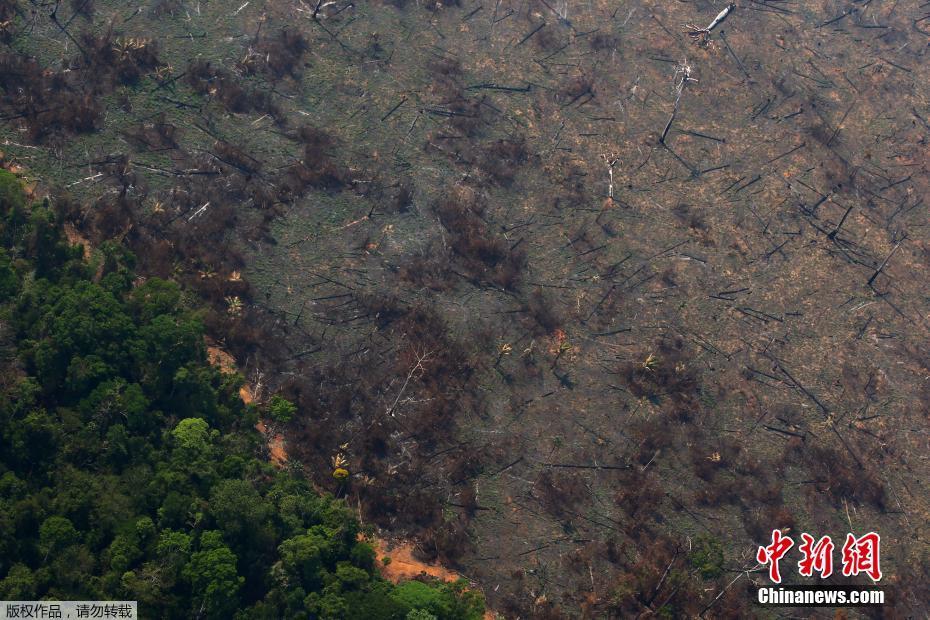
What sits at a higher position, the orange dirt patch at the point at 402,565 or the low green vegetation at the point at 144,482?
the low green vegetation at the point at 144,482

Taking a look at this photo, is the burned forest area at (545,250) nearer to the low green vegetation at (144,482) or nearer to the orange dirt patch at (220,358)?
the orange dirt patch at (220,358)

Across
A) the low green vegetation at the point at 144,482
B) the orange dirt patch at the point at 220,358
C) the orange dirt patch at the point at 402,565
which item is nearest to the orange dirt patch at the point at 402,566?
the orange dirt patch at the point at 402,565

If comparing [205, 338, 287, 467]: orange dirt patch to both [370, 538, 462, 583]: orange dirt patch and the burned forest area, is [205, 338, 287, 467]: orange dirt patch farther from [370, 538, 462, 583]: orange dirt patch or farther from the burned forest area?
[370, 538, 462, 583]: orange dirt patch

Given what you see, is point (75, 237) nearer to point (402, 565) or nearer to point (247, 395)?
point (247, 395)

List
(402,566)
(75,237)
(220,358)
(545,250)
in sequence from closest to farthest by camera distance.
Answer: (402,566), (220,358), (75,237), (545,250)

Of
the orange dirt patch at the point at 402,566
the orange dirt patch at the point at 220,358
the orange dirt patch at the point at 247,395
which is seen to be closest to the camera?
the orange dirt patch at the point at 402,566

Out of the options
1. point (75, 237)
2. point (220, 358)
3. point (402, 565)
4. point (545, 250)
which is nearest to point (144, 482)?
point (220, 358)
